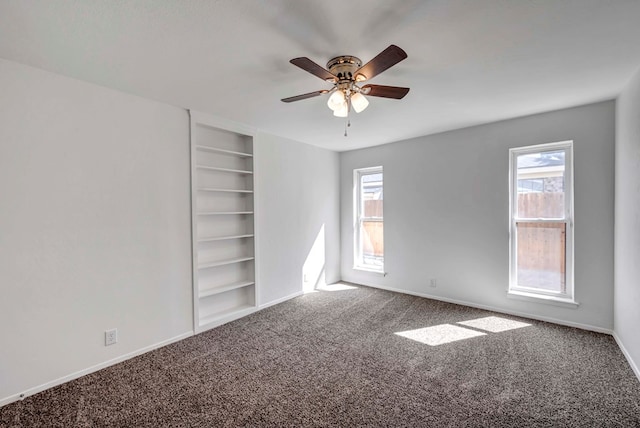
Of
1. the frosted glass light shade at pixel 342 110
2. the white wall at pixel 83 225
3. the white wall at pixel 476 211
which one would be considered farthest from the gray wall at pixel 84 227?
the white wall at pixel 476 211

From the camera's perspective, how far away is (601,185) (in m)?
3.06

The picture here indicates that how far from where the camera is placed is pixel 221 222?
373cm

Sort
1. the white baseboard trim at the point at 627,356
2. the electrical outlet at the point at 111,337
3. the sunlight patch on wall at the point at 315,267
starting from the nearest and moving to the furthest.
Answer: the white baseboard trim at the point at 627,356 < the electrical outlet at the point at 111,337 < the sunlight patch on wall at the point at 315,267

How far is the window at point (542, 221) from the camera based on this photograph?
3.33 metres

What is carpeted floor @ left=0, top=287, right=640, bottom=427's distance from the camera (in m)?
1.94

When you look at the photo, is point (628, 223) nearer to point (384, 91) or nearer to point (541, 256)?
point (541, 256)

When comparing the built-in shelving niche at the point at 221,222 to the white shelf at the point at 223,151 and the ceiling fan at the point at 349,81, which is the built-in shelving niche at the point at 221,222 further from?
the ceiling fan at the point at 349,81

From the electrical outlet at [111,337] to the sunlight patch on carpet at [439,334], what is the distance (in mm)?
2703

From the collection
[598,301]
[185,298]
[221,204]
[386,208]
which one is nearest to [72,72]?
[221,204]

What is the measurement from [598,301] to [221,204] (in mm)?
4293

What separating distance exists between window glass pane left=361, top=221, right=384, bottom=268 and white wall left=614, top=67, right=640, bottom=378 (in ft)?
9.24

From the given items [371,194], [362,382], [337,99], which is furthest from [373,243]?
[337,99]

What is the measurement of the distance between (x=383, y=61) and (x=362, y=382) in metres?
2.27

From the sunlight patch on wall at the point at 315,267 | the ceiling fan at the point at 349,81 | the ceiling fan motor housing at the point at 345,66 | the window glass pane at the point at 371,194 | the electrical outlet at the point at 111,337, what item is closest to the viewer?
the ceiling fan at the point at 349,81
